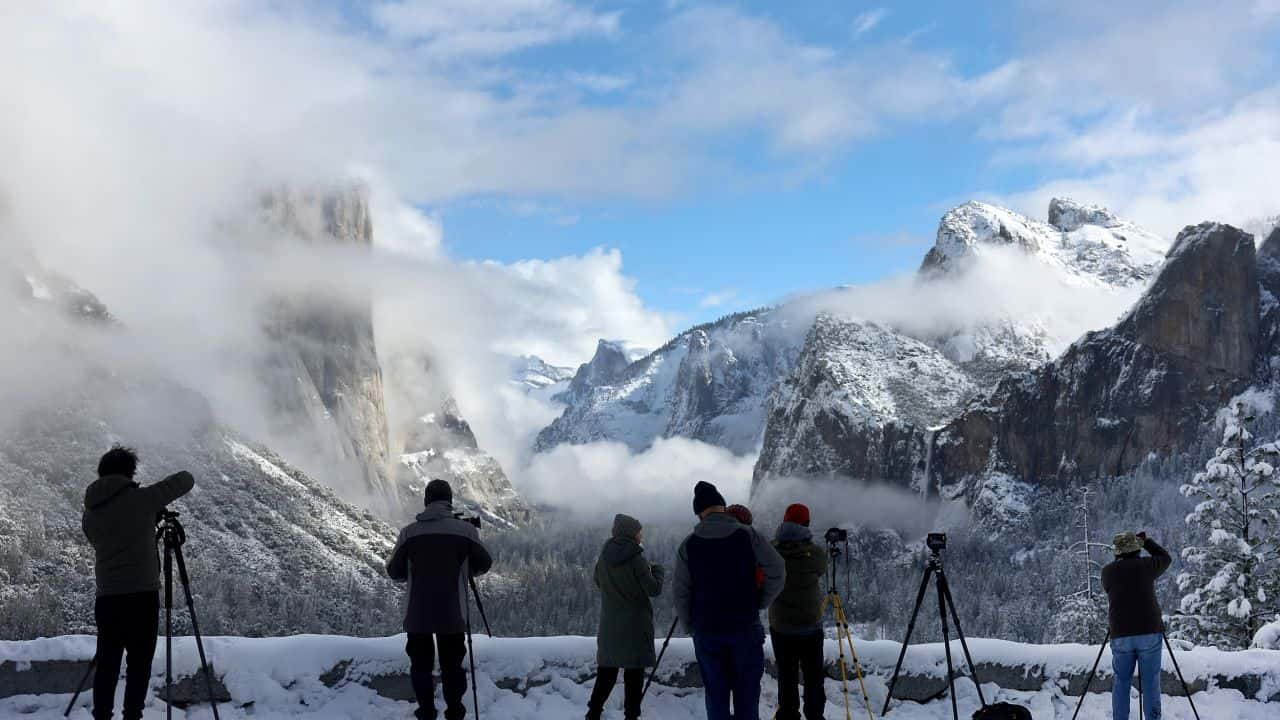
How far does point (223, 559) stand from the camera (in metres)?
166

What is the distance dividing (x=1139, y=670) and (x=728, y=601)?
6.28 meters

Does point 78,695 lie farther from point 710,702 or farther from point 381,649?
point 710,702

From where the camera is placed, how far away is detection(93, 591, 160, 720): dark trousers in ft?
37.8

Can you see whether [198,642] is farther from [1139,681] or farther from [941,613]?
[1139,681]

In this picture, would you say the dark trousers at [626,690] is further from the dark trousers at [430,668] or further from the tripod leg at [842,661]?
the tripod leg at [842,661]

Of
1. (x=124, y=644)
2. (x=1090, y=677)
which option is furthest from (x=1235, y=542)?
(x=124, y=644)

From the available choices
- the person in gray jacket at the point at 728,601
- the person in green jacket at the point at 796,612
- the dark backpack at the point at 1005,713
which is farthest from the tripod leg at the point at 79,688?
the dark backpack at the point at 1005,713

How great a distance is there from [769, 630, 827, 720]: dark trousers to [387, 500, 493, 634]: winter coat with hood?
3856mm

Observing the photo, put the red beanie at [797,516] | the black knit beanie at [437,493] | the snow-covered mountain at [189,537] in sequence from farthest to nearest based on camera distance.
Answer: the snow-covered mountain at [189,537]
the red beanie at [797,516]
the black knit beanie at [437,493]

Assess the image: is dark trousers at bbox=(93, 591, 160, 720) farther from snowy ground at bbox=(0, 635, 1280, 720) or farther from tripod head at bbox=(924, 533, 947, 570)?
tripod head at bbox=(924, 533, 947, 570)

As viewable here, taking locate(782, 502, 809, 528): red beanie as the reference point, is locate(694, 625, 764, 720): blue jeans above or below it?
below

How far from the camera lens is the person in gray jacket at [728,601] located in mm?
11594

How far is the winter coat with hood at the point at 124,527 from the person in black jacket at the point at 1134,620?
11543mm

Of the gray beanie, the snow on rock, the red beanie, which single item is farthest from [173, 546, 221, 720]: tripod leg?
the snow on rock
